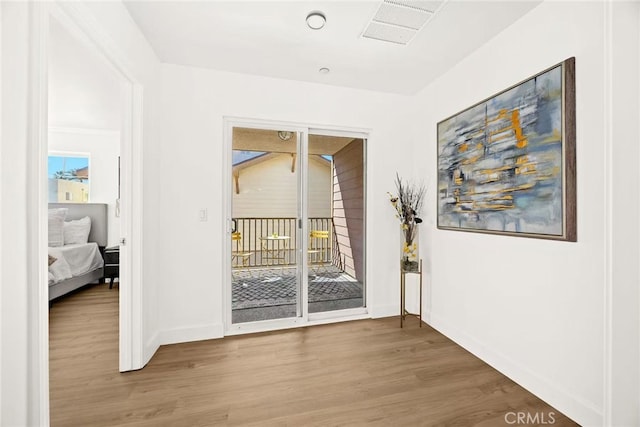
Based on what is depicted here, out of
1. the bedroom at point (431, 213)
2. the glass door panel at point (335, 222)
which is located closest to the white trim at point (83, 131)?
the bedroom at point (431, 213)

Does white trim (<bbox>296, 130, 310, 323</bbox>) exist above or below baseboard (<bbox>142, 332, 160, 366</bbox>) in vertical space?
above

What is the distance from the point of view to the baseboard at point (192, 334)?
2609 millimetres

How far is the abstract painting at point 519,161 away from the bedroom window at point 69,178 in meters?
5.67

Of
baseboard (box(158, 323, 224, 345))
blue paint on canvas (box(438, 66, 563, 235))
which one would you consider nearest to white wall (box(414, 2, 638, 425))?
blue paint on canvas (box(438, 66, 563, 235))

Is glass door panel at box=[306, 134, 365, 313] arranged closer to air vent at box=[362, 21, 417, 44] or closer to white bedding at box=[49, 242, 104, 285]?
air vent at box=[362, 21, 417, 44]

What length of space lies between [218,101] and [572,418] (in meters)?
Answer: 3.57

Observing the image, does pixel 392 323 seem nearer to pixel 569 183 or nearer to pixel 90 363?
pixel 569 183

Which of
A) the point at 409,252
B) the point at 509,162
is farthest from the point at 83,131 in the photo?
the point at 509,162

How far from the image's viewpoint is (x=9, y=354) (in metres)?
1.07

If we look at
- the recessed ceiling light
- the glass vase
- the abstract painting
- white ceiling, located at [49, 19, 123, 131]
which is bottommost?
the glass vase

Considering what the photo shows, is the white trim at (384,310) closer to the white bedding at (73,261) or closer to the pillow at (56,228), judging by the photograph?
the white bedding at (73,261)

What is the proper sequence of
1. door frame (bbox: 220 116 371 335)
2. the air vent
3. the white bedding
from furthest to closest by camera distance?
the white bedding → door frame (bbox: 220 116 371 335) → the air vent

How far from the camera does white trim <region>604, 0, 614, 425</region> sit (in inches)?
55.6

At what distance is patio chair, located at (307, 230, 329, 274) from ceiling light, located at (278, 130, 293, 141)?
1070 mm
